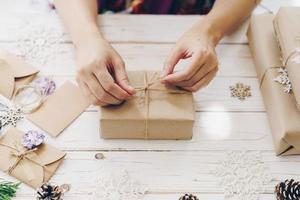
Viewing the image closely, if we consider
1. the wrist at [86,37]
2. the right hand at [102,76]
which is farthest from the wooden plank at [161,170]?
the wrist at [86,37]

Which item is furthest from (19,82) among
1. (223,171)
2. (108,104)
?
(223,171)

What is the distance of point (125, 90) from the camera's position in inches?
36.1

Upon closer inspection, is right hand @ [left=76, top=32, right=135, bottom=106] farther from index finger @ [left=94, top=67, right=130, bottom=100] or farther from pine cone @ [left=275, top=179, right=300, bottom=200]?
pine cone @ [left=275, top=179, right=300, bottom=200]

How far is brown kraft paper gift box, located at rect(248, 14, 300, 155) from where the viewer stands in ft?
3.11

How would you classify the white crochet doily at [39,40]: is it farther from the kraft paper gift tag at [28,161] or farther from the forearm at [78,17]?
the kraft paper gift tag at [28,161]

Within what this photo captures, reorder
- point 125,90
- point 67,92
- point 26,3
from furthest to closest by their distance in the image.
Answer: 1. point 26,3
2. point 67,92
3. point 125,90

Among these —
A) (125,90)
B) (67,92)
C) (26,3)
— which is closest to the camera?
(125,90)

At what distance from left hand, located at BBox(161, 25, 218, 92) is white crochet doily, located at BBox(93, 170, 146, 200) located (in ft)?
0.70

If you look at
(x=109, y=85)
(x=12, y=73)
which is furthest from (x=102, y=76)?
(x=12, y=73)

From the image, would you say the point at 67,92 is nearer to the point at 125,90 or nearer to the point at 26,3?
the point at 125,90

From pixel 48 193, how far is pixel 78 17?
406mm

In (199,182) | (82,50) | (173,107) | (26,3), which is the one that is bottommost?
(199,182)

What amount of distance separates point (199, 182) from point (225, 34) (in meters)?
0.38

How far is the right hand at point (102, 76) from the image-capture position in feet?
3.01
